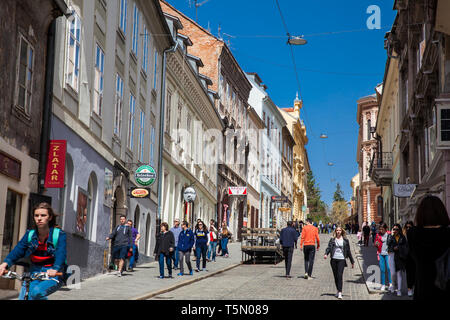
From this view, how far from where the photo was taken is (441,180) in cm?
2030

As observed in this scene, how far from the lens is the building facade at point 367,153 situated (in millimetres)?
73812

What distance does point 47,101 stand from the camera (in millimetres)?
14992

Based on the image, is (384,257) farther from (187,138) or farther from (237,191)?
(237,191)

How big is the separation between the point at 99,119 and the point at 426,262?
15307 millimetres

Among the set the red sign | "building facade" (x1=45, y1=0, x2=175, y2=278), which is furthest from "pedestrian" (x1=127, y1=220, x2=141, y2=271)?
the red sign

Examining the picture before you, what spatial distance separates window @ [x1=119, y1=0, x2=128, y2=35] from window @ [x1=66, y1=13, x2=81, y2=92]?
182 inches

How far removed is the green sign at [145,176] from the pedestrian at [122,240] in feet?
12.0

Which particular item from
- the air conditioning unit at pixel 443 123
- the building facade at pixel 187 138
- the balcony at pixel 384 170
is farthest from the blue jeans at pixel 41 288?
the balcony at pixel 384 170

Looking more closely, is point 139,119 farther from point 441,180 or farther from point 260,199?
point 260,199

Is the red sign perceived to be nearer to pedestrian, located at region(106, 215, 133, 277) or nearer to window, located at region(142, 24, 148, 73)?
pedestrian, located at region(106, 215, 133, 277)

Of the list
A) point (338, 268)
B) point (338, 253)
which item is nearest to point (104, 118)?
point (338, 253)

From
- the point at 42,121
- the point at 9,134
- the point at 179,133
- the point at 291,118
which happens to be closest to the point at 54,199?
the point at 42,121

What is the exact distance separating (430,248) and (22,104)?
10.3 metres

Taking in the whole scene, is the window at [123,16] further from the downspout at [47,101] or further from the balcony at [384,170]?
the balcony at [384,170]
